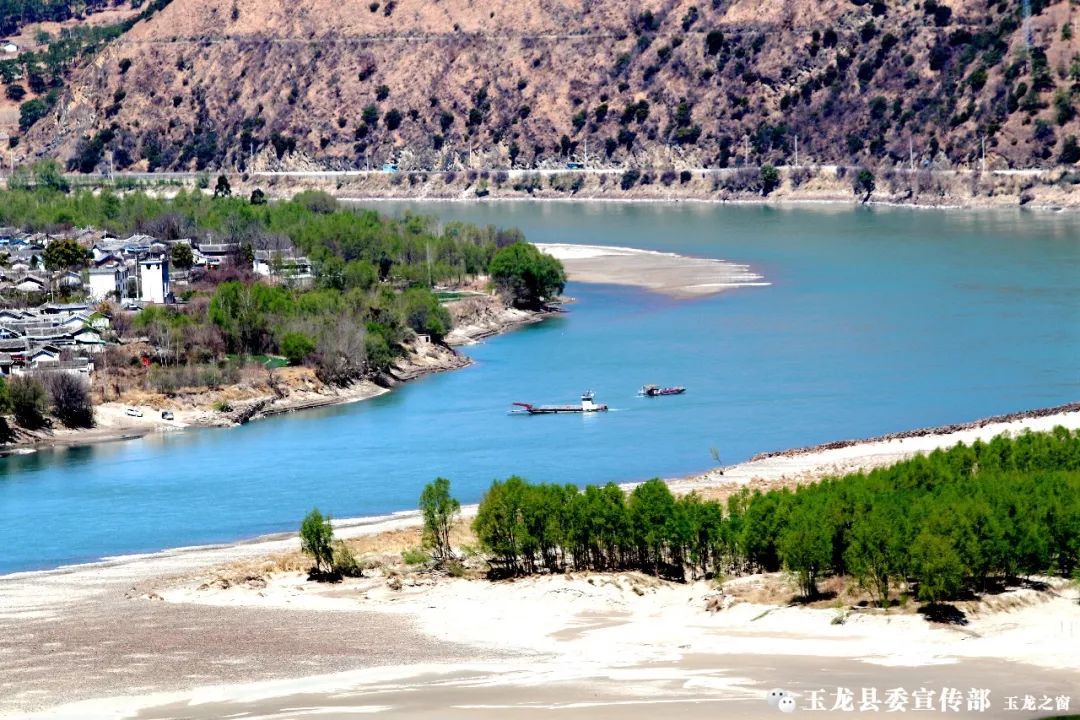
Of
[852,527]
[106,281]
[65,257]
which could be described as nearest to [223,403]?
[106,281]

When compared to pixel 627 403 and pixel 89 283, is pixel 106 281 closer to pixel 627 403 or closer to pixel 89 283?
pixel 89 283

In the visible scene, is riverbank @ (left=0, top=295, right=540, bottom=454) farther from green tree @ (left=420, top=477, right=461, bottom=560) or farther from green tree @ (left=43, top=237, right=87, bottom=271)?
green tree @ (left=420, top=477, right=461, bottom=560)

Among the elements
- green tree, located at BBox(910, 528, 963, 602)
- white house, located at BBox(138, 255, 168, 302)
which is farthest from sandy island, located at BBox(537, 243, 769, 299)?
green tree, located at BBox(910, 528, 963, 602)

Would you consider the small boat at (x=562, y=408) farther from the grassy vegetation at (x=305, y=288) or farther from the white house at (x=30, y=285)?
the white house at (x=30, y=285)

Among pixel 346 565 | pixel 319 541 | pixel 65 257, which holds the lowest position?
pixel 346 565

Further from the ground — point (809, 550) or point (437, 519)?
point (809, 550)

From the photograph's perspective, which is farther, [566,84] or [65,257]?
[566,84]

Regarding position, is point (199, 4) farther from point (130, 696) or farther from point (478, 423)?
point (130, 696)
